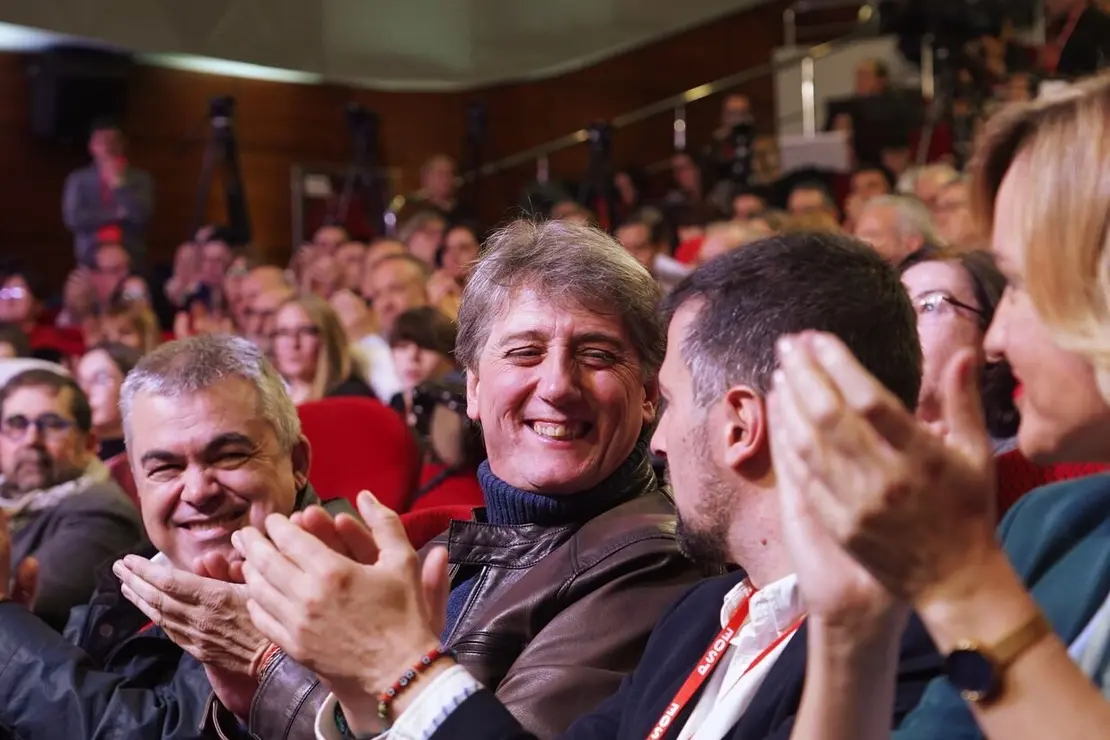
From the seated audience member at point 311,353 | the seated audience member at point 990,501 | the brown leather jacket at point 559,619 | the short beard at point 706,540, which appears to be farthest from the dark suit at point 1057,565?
the seated audience member at point 311,353

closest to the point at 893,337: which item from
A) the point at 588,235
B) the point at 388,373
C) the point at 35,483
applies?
the point at 588,235

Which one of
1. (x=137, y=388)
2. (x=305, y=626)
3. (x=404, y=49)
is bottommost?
(x=305, y=626)

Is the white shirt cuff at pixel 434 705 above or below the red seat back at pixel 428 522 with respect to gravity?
above

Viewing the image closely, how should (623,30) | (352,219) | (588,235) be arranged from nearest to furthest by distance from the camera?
(588,235), (352,219), (623,30)

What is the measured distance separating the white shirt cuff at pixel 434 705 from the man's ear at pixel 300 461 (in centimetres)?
89

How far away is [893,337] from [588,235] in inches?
27.5

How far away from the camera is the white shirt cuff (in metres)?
1.11

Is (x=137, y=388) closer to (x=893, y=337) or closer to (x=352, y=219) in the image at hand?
(x=893, y=337)

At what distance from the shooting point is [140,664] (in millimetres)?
1963

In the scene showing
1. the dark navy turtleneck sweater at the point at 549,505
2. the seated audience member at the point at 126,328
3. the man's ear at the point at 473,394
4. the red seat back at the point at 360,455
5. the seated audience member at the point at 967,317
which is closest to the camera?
the dark navy turtleneck sweater at the point at 549,505

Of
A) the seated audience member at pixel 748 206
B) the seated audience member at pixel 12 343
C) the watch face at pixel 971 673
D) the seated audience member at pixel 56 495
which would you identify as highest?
the seated audience member at pixel 748 206

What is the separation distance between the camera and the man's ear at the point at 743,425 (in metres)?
1.20

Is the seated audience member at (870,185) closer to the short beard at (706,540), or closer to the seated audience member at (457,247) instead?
the seated audience member at (457,247)

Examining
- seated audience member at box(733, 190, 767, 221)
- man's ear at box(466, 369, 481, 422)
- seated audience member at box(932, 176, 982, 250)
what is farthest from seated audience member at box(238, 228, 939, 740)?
seated audience member at box(733, 190, 767, 221)
